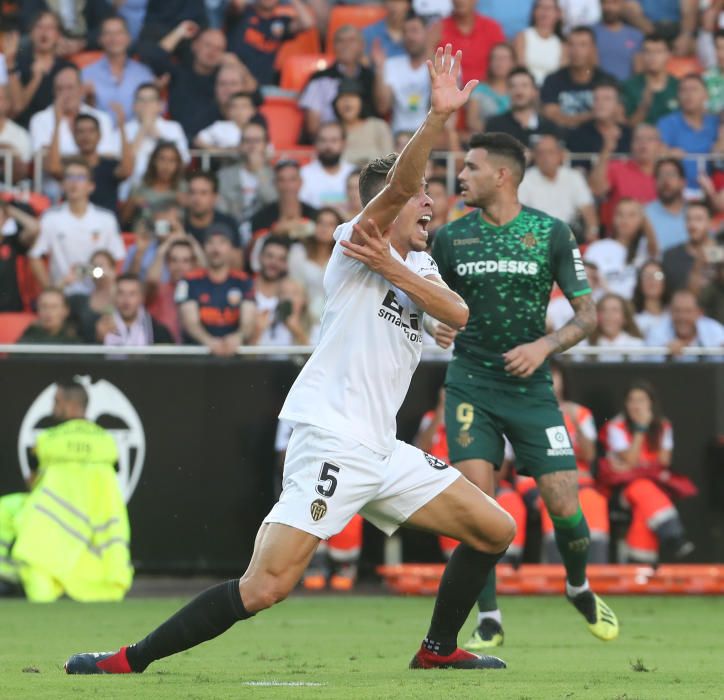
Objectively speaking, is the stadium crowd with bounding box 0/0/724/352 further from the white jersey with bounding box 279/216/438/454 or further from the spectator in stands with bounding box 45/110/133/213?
the white jersey with bounding box 279/216/438/454

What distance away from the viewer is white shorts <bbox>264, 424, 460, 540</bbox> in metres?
6.43

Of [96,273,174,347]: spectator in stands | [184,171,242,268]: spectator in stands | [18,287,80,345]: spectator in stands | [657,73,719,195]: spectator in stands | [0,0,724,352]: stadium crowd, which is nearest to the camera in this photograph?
[18,287,80,345]: spectator in stands

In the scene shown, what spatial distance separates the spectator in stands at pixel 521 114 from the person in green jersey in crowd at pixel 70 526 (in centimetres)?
616

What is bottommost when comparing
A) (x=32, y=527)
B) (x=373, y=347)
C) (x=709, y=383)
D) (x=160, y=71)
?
(x=32, y=527)

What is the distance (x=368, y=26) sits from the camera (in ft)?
62.4

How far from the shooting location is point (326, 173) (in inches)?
639

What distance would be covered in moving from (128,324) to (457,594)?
7.29 metres

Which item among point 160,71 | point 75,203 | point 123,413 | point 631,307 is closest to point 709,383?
point 631,307

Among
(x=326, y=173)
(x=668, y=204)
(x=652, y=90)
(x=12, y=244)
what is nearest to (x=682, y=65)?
(x=652, y=90)

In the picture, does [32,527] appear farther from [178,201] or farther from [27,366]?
[178,201]

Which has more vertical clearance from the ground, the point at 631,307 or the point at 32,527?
the point at 631,307

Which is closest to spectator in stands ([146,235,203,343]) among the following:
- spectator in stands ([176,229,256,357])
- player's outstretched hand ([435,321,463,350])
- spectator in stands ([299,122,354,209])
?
spectator in stands ([176,229,256,357])

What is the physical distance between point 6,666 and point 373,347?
2.41m

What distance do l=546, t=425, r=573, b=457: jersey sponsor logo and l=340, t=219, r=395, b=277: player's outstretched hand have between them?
2692mm
